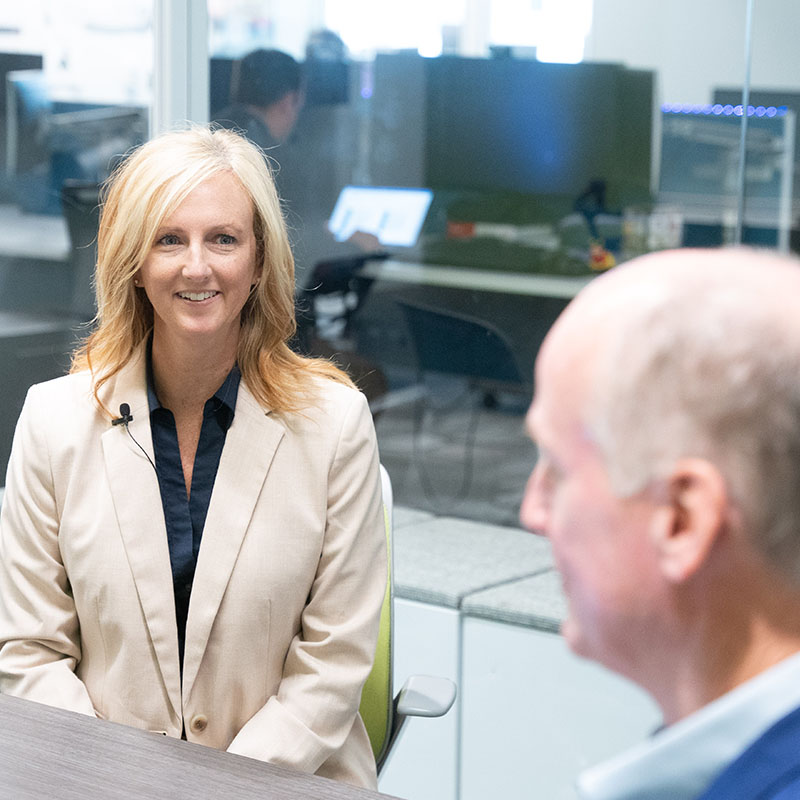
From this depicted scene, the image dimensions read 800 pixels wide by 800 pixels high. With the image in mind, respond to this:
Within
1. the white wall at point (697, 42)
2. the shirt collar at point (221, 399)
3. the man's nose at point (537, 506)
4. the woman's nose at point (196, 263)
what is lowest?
the shirt collar at point (221, 399)

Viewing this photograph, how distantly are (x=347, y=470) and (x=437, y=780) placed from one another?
1.21 m

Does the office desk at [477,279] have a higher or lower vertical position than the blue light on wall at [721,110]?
lower

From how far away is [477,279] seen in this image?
3414 millimetres

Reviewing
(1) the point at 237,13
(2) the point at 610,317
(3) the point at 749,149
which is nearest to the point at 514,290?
(3) the point at 749,149

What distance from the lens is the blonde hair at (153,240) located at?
71.1 inches

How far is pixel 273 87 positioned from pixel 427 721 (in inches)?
76.3

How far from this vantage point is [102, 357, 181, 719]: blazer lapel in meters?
1.74

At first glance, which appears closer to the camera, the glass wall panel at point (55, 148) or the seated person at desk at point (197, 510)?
the seated person at desk at point (197, 510)

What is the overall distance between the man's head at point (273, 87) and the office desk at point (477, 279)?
0.50 metres

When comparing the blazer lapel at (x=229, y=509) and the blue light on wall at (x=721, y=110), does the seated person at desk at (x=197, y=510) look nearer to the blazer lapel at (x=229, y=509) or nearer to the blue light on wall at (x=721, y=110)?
the blazer lapel at (x=229, y=509)

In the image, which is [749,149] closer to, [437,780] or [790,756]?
[437,780]

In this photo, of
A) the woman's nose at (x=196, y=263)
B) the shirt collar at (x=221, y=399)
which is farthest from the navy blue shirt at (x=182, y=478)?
the woman's nose at (x=196, y=263)

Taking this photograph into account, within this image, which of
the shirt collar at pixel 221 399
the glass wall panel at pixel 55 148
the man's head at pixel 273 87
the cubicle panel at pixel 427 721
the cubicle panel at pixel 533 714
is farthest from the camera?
the man's head at pixel 273 87

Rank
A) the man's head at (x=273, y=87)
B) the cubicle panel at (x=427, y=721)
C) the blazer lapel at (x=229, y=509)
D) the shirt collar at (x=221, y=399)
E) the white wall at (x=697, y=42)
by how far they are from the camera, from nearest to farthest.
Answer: the blazer lapel at (x=229, y=509), the shirt collar at (x=221, y=399), the cubicle panel at (x=427, y=721), the white wall at (x=697, y=42), the man's head at (x=273, y=87)
